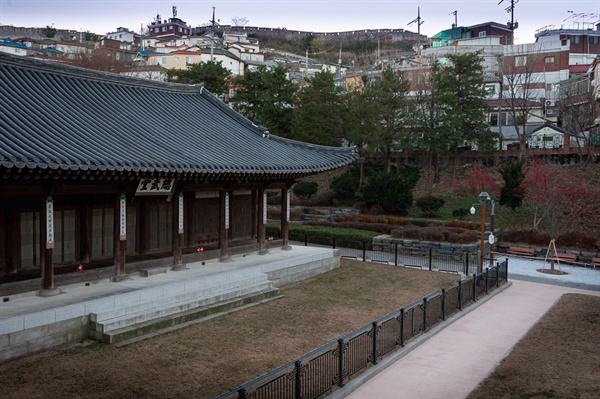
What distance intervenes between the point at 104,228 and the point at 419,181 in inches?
1333

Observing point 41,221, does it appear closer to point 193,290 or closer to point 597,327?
point 193,290

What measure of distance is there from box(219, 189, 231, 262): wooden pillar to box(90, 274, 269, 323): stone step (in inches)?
87.5

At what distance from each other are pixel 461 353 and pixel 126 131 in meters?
13.0

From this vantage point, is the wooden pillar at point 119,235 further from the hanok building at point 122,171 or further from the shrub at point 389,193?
the shrub at point 389,193

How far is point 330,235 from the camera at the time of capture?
31.8m

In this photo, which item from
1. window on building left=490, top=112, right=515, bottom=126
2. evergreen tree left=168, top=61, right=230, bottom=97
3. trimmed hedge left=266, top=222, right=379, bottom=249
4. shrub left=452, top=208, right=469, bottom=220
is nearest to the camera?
trimmed hedge left=266, top=222, right=379, bottom=249

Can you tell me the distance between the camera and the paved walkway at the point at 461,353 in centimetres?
1161

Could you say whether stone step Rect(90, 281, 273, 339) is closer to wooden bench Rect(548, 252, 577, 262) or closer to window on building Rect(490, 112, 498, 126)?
wooden bench Rect(548, 252, 577, 262)

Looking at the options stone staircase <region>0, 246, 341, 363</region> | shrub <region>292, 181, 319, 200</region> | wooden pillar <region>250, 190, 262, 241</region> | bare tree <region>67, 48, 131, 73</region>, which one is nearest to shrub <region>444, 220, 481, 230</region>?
shrub <region>292, 181, 319, 200</region>

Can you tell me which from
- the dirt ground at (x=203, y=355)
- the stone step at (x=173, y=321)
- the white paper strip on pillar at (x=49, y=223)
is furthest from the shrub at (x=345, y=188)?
the white paper strip on pillar at (x=49, y=223)

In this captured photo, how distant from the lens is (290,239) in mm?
33844

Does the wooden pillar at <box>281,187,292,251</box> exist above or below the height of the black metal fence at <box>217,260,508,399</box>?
above

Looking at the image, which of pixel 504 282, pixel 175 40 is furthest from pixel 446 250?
pixel 175 40

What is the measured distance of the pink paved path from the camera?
11578mm
